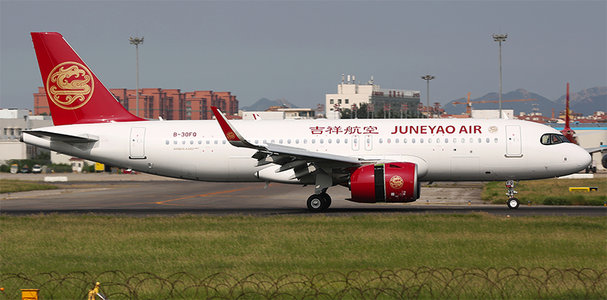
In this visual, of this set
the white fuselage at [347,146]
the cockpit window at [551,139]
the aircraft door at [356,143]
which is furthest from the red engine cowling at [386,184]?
the cockpit window at [551,139]

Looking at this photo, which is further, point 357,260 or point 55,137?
point 55,137

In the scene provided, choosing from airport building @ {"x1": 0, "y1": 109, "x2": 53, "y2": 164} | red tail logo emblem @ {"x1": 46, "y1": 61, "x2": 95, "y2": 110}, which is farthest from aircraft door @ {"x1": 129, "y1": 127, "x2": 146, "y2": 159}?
airport building @ {"x1": 0, "y1": 109, "x2": 53, "y2": 164}

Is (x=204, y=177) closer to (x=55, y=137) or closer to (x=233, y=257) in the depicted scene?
(x=55, y=137)

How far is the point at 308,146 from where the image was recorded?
31344 mm

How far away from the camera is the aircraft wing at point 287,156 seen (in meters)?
27.9

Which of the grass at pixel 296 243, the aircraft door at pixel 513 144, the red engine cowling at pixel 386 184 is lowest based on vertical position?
the grass at pixel 296 243

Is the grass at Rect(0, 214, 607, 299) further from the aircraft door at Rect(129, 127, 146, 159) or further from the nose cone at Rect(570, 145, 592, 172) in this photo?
the aircraft door at Rect(129, 127, 146, 159)

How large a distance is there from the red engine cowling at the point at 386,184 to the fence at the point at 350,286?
12317 mm

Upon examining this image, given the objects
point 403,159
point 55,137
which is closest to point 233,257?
point 403,159

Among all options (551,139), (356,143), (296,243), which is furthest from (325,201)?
(296,243)

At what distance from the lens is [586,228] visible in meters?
22.4

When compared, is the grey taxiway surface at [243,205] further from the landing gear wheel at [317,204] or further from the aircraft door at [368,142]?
the aircraft door at [368,142]

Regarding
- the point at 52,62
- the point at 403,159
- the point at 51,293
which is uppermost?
the point at 52,62

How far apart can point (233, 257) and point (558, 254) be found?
8.15 meters
